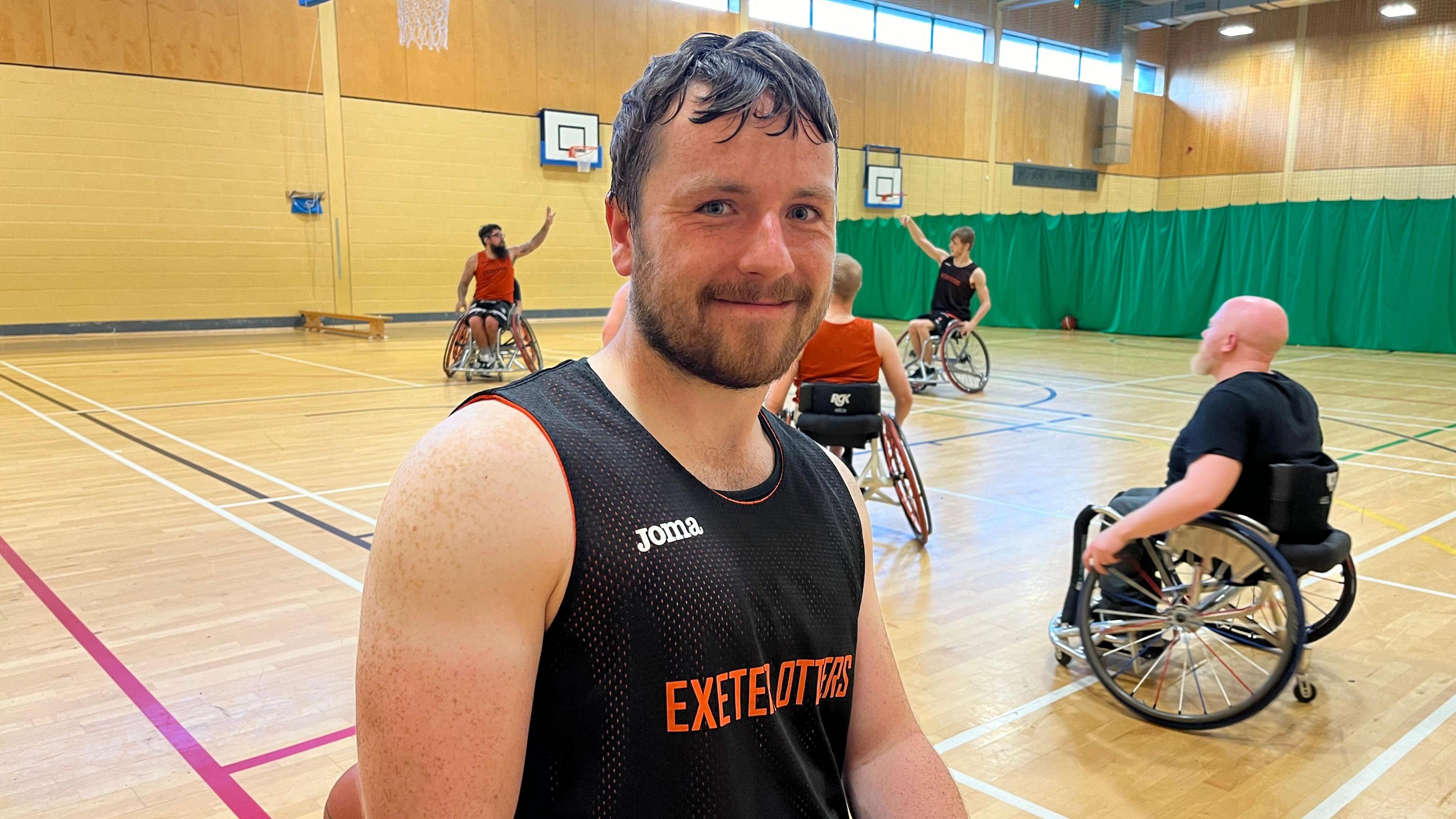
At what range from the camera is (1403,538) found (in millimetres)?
4461

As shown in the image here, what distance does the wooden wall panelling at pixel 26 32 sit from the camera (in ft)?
38.6

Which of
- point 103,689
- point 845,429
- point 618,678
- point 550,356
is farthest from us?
point 550,356

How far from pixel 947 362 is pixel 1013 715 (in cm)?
684

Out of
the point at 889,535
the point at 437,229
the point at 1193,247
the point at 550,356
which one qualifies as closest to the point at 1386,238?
the point at 1193,247

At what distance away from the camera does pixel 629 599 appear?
0.87 m

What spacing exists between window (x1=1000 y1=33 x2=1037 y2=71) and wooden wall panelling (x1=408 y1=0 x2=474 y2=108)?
464 inches

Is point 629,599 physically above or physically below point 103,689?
above

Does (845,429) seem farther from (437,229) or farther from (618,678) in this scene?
(437,229)

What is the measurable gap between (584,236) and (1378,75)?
16.0m

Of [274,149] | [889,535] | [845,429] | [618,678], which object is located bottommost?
[889,535]

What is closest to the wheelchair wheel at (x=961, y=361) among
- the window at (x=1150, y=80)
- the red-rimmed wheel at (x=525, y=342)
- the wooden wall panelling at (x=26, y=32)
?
the red-rimmed wheel at (x=525, y=342)

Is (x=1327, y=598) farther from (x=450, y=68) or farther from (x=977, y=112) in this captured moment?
(x=977, y=112)

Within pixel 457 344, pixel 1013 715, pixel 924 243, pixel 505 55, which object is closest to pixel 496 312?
pixel 457 344

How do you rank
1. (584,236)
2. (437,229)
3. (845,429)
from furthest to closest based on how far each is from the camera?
(584,236), (437,229), (845,429)
